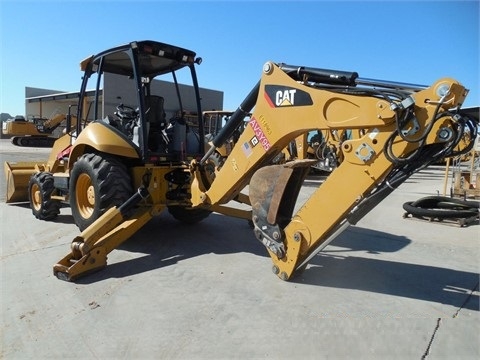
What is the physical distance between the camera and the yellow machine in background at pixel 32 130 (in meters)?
28.8

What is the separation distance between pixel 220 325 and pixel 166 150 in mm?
3055

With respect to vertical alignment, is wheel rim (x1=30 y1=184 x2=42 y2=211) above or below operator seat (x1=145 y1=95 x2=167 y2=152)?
below

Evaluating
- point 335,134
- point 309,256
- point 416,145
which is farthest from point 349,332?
point 335,134

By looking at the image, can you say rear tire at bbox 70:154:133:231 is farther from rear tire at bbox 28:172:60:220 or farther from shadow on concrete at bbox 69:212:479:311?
Result: rear tire at bbox 28:172:60:220

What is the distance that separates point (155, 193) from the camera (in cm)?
507

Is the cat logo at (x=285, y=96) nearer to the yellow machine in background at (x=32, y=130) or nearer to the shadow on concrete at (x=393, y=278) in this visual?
the shadow on concrete at (x=393, y=278)

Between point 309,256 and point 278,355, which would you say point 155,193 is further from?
point 278,355

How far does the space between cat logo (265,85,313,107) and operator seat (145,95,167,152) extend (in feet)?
7.33

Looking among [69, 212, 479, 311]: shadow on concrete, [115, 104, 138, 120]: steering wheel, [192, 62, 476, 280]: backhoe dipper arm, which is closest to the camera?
[192, 62, 476, 280]: backhoe dipper arm

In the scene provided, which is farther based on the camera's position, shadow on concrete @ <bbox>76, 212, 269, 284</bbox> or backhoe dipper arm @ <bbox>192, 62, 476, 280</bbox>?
shadow on concrete @ <bbox>76, 212, 269, 284</bbox>

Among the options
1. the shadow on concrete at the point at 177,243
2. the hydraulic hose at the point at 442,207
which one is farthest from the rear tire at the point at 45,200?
the hydraulic hose at the point at 442,207

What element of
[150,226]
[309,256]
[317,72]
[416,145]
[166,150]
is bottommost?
[150,226]

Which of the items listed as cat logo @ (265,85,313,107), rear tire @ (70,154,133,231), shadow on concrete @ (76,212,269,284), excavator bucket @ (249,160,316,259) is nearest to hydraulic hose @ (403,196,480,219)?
shadow on concrete @ (76,212,269,284)

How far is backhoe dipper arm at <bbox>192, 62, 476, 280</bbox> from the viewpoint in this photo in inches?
117
